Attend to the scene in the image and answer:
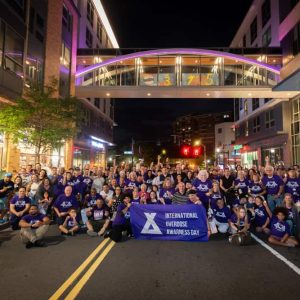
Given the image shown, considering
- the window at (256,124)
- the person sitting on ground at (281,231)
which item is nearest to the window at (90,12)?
the window at (256,124)

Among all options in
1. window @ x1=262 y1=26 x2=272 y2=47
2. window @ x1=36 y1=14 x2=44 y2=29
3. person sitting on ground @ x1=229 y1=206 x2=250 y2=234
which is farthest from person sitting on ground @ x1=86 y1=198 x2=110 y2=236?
window @ x1=262 y1=26 x2=272 y2=47

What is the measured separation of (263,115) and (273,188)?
26.1 metres

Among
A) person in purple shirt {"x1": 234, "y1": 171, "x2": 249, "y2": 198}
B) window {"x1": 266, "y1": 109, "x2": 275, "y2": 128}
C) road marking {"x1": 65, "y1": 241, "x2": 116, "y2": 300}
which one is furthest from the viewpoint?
window {"x1": 266, "y1": 109, "x2": 275, "y2": 128}

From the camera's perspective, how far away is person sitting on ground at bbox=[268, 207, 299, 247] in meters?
7.00

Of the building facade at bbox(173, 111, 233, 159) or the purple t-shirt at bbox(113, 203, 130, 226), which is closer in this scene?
the purple t-shirt at bbox(113, 203, 130, 226)

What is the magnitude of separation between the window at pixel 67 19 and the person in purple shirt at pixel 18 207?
1920 centimetres

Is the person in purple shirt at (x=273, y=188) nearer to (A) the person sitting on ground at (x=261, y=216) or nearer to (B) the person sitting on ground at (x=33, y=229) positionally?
(A) the person sitting on ground at (x=261, y=216)

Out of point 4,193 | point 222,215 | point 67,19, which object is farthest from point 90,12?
point 222,215

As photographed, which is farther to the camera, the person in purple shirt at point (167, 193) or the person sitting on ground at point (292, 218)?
the person in purple shirt at point (167, 193)

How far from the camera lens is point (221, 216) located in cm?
860

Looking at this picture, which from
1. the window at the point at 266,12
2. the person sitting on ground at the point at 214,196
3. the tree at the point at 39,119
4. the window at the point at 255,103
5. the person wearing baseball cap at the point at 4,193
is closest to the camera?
the person sitting on ground at the point at 214,196

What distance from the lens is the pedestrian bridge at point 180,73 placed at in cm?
2461

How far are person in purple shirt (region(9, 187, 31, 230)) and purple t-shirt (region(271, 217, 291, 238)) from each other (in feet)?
23.7

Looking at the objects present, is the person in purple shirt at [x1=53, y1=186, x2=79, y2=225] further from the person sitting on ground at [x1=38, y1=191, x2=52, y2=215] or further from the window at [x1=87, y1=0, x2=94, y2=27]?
the window at [x1=87, y1=0, x2=94, y2=27]
